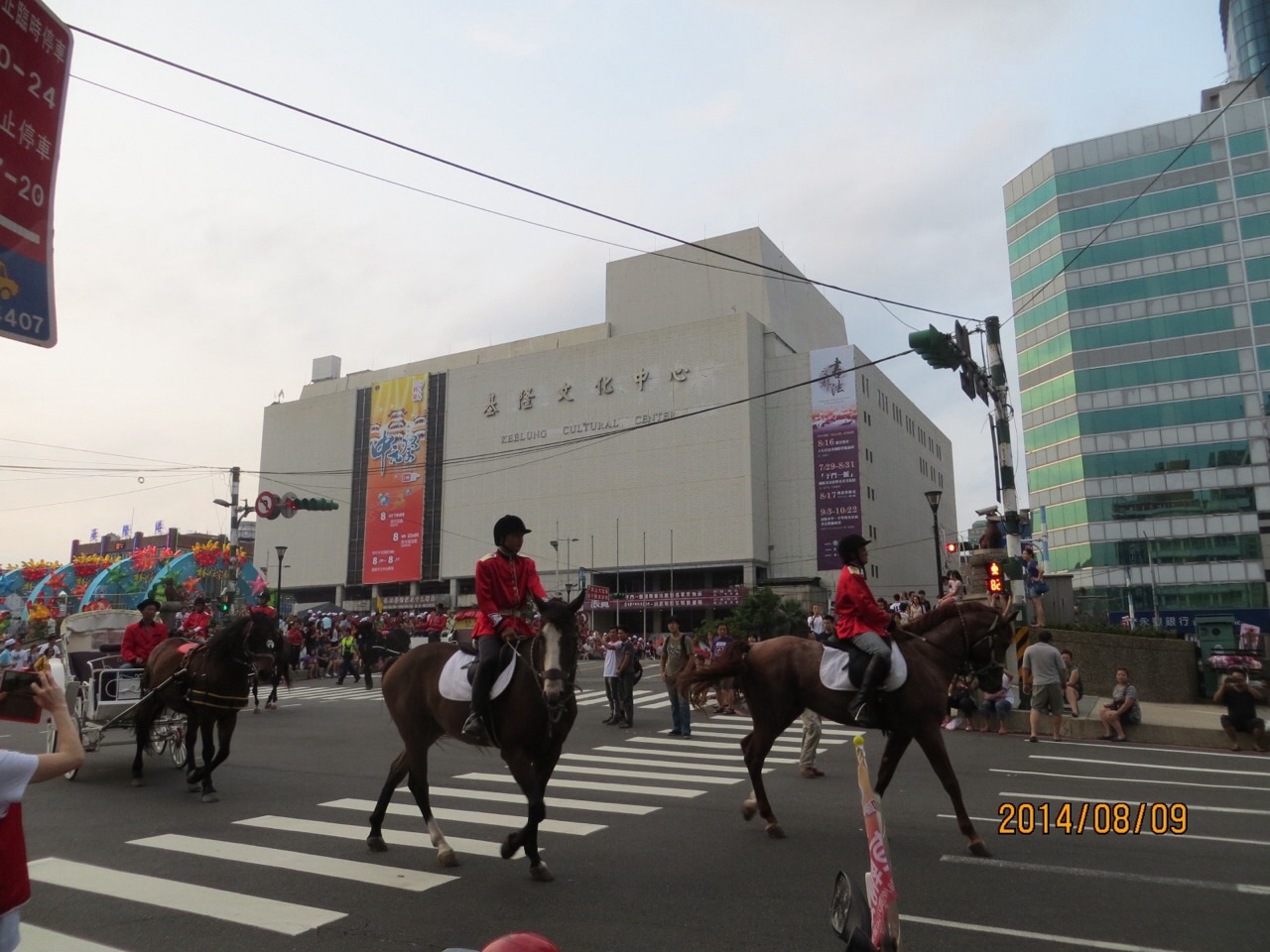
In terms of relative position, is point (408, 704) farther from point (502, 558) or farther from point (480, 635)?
point (502, 558)

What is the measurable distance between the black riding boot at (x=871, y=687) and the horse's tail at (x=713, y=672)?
4.52 feet

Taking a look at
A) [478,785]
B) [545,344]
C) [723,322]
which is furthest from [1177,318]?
[478,785]

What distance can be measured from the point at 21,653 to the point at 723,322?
60.7m

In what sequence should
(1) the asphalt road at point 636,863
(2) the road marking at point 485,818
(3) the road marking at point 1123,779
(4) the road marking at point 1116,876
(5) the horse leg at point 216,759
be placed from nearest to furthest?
(1) the asphalt road at point 636,863, (4) the road marking at point 1116,876, (2) the road marking at point 485,818, (5) the horse leg at point 216,759, (3) the road marking at point 1123,779

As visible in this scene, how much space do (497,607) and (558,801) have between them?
3576 millimetres

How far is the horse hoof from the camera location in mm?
6270

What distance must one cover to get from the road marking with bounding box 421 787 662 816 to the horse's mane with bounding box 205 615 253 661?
279 cm

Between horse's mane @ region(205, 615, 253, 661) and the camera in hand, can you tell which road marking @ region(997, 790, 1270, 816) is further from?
the camera in hand

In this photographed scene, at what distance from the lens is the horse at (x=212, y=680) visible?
10195mm

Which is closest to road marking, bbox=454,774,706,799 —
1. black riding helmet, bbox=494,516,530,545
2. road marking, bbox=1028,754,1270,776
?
black riding helmet, bbox=494,516,530,545

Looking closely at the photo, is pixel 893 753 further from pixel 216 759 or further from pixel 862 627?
pixel 216 759

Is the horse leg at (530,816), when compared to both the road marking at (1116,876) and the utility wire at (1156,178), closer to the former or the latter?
the road marking at (1116,876)

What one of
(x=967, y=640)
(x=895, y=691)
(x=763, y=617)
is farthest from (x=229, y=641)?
(x=763, y=617)

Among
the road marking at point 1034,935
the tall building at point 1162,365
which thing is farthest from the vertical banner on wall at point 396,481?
the road marking at point 1034,935
